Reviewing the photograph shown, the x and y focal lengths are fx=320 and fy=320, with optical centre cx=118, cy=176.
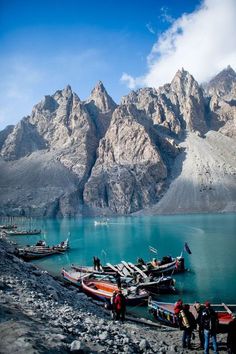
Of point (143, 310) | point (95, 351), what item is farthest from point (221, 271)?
point (95, 351)

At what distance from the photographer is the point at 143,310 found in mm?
27891

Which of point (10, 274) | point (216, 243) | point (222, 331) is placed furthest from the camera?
point (216, 243)

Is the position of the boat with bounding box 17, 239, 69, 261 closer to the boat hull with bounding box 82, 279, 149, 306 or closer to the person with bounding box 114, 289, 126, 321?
the boat hull with bounding box 82, 279, 149, 306

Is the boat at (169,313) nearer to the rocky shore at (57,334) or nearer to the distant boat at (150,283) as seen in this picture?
the rocky shore at (57,334)

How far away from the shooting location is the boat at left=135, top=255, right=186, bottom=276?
40781 mm

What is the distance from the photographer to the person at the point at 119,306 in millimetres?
20336

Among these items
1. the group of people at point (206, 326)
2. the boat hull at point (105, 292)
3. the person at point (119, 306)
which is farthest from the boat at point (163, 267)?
the group of people at point (206, 326)

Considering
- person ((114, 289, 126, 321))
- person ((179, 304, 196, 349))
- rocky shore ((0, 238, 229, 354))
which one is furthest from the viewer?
person ((114, 289, 126, 321))

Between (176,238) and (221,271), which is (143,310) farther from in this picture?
(176,238)

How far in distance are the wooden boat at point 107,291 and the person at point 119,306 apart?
24.2ft

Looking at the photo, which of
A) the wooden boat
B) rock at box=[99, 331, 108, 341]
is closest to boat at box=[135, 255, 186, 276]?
the wooden boat

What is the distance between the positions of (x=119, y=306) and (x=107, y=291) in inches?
389

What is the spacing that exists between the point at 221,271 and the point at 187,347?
28837mm

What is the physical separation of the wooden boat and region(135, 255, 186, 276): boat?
8942 millimetres
